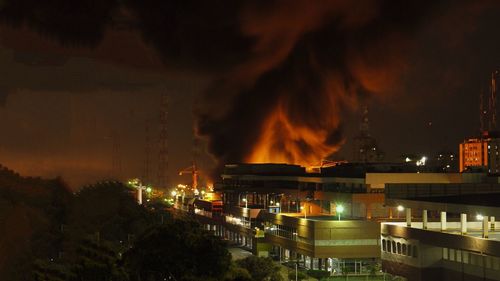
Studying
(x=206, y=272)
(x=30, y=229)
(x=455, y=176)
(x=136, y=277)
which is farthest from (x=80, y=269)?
(x=455, y=176)

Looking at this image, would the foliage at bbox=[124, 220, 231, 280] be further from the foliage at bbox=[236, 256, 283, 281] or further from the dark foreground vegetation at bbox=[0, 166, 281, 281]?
the foliage at bbox=[236, 256, 283, 281]

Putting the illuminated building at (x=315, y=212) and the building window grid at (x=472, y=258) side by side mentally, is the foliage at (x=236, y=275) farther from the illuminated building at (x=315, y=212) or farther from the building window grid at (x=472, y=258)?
the illuminated building at (x=315, y=212)

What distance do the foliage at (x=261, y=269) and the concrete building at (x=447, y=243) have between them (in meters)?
3.51

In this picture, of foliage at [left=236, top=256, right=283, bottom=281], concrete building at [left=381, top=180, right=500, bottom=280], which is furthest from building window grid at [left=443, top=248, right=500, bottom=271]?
foliage at [left=236, top=256, right=283, bottom=281]

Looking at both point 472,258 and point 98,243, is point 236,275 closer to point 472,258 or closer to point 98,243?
point 98,243

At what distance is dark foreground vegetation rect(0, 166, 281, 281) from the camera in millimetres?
13062

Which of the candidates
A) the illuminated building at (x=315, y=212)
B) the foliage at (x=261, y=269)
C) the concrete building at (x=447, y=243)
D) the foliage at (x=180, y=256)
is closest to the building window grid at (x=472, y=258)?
the concrete building at (x=447, y=243)

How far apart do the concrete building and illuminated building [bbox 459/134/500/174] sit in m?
57.5

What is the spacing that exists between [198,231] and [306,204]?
64.4 ft

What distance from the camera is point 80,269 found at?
1573 cm

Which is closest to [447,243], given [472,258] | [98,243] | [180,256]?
[472,258]

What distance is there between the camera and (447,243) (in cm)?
1758

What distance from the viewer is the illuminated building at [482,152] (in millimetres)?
78000

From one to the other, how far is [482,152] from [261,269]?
217 feet
